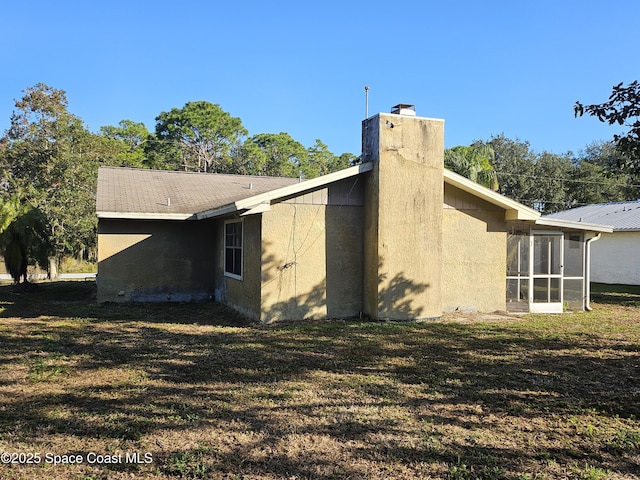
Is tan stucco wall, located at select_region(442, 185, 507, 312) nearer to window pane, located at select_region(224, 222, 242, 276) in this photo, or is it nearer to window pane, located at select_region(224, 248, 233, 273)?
window pane, located at select_region(224, 222, 242, 276)

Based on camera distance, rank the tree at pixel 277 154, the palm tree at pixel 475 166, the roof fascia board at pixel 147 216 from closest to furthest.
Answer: the roof fascia board at pixel 147 216 → the palm tree at pixel 475 166 → the tree at pixel 277 154

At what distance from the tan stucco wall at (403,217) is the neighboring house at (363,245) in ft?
0.08

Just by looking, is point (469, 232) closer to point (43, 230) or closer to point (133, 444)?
point (133, 444)

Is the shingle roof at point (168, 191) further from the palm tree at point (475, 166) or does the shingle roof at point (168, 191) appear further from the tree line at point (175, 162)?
the palm tree at point (475, 166)

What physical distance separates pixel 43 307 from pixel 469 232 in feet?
34.4

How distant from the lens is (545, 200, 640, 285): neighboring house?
22.8 meters

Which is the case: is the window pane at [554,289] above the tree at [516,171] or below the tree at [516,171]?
below

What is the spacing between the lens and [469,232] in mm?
12062

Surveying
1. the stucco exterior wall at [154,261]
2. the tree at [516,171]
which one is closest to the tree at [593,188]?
the tree at [516,171]

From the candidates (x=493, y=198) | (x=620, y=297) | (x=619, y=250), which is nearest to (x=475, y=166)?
(x=619, y=250)

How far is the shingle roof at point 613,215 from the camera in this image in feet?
75.7

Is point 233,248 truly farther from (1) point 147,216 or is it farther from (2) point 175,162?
(2) point 175,162

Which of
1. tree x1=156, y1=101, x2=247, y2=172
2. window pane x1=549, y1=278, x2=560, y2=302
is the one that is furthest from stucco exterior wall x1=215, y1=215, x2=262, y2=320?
tree x1=156, y1=101, x2=247, y2=172

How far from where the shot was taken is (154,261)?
13930mm
